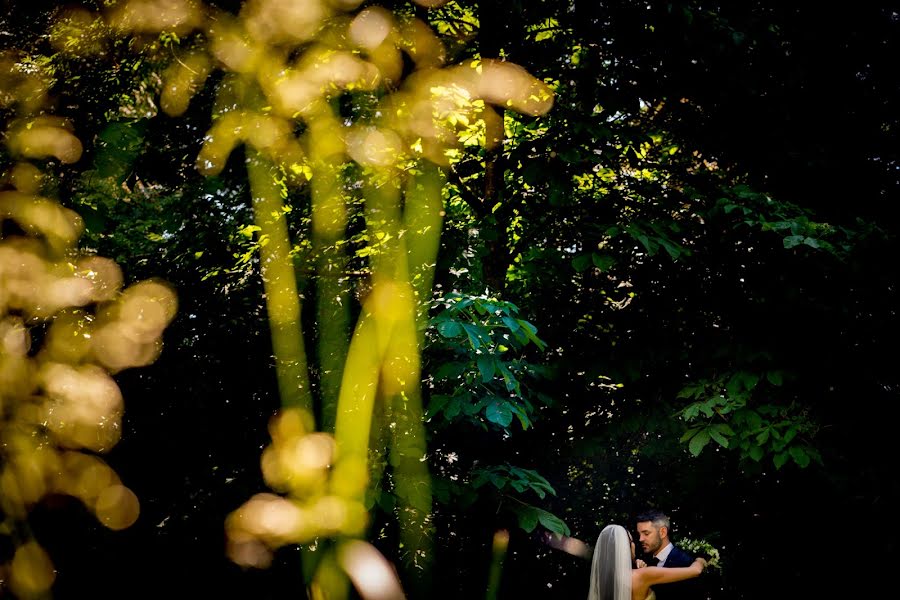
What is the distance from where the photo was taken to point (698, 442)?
17.3 ft

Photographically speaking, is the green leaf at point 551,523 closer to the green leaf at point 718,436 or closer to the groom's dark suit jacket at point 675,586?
the groom's dark suit jacket at point 675,586

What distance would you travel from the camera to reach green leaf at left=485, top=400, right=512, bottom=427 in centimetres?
414

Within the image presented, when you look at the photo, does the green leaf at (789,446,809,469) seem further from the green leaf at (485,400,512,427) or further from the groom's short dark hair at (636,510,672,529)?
the green leaf at (485,400,512,427)

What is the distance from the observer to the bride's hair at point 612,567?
477 cm

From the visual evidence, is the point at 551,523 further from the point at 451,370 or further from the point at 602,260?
the point at 602,260

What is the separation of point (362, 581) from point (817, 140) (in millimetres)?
5724

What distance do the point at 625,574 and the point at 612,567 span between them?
101mm

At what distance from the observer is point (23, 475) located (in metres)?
4.25

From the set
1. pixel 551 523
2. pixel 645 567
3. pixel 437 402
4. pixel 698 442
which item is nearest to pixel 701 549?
pixel 698 442

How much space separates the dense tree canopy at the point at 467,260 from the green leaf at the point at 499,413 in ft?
0.06

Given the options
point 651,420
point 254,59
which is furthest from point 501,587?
point 254,59

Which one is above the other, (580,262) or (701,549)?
(580,262)

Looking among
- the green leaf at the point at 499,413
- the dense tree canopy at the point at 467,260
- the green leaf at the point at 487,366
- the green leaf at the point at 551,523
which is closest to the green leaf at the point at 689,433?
the dense tree canopy at the point at 467,260

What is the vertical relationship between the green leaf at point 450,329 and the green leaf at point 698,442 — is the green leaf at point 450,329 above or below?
above
